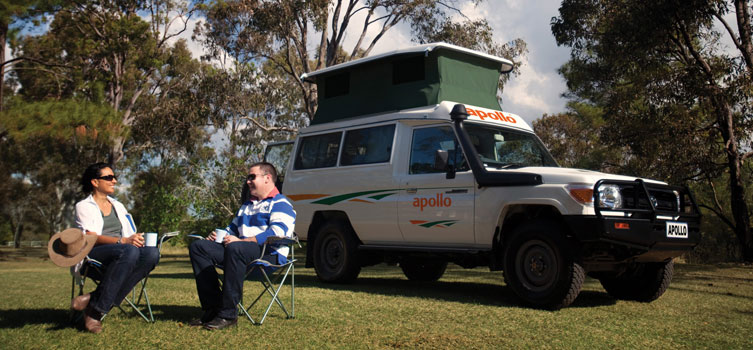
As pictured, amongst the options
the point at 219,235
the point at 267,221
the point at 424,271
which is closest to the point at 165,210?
the point at 424,271

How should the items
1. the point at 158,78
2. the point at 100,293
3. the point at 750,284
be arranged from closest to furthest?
the point at 100,293, the point at 750,284, the point at 158,78

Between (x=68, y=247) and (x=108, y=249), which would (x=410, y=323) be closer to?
(x=108, y=249)

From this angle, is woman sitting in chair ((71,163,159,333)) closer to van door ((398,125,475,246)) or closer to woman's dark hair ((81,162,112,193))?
woman's dark hair ((81,162,112,193))

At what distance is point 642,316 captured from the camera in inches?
250

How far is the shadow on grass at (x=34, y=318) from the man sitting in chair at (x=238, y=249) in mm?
1100

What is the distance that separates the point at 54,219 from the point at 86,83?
27.2 meters

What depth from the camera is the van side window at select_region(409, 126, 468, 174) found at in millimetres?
7816

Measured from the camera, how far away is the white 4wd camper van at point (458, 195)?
21.8 feet

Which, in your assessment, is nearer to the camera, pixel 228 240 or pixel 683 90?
pixel 228 240

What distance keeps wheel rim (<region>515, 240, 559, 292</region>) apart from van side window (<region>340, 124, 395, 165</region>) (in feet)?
7.98

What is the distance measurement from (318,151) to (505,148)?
3024mm

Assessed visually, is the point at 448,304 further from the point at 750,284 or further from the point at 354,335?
the point at 750,284

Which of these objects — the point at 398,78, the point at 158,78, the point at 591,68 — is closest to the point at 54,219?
the point at 158,78

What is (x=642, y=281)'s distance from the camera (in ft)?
25.1
